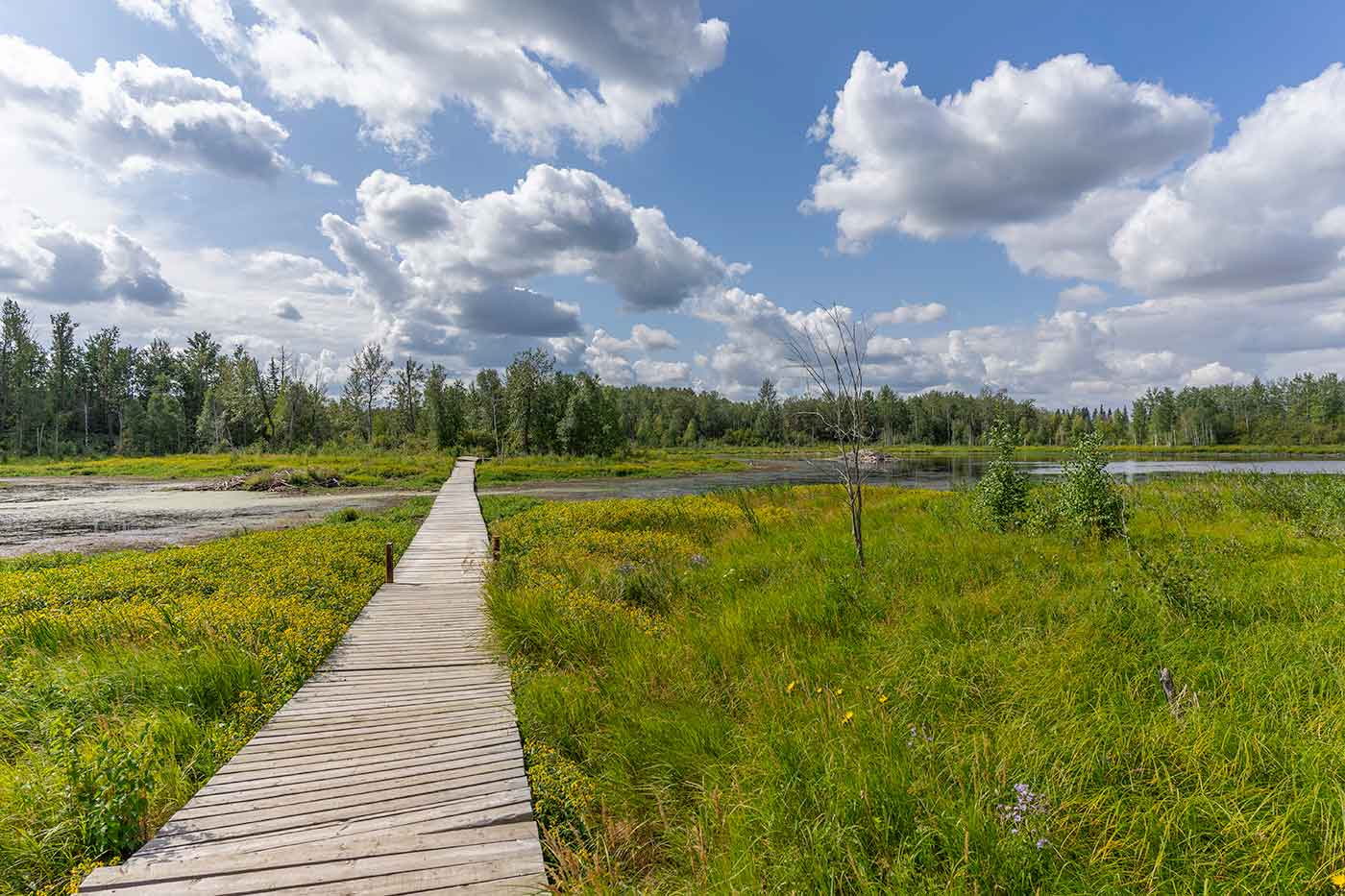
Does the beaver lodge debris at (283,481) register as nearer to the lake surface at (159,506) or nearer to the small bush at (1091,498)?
the lake surface at (159,506)

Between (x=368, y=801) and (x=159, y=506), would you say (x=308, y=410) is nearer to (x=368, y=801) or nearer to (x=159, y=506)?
(x=159, y=506)

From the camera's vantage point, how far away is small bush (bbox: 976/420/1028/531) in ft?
36.9

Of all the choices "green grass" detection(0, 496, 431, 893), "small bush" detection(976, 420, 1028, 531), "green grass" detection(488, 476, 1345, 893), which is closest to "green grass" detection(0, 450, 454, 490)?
"green grass" detection(0, 496, 431, 893)

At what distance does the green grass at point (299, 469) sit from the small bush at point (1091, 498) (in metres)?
33.1

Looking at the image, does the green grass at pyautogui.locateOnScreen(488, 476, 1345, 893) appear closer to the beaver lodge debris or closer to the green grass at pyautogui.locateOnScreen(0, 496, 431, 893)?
the green grass at pyautogui.locateOnScreen(0, 496, 431, 893)

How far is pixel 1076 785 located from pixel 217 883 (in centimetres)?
476

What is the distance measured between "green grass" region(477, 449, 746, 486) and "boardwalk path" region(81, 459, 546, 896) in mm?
33102

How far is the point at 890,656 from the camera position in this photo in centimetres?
486

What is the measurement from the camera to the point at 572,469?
4781 cm

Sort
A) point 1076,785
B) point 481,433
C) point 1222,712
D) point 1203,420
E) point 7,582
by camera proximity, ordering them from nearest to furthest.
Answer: point 1076,785
point 1222,712
point 7,582
point 481,433
point 1203,420

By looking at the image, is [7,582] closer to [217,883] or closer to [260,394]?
[217,883]

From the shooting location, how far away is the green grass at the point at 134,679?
3.54m

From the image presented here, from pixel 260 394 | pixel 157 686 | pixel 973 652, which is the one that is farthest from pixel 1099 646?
pixel 260 394

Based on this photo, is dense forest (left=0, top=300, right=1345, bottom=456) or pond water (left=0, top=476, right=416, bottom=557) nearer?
pond water (left=0, top=476, right=416, bottom=557)
